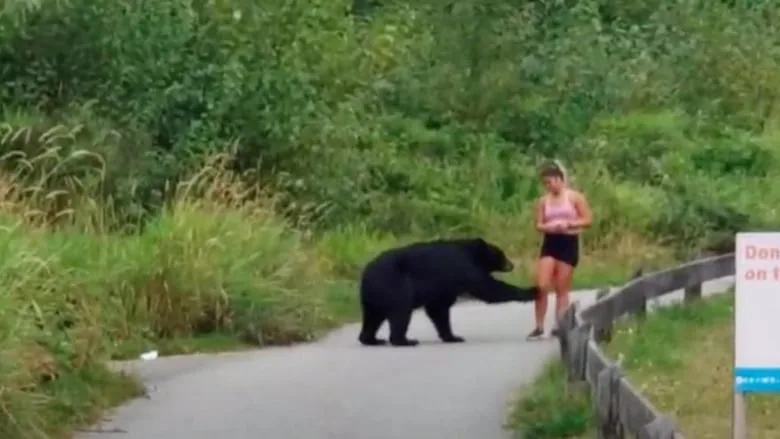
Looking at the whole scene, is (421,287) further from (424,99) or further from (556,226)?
(424,99)

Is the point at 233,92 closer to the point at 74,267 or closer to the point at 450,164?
the point at 450,164

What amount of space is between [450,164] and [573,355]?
63.8 ft

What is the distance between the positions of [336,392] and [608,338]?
3.06 meters

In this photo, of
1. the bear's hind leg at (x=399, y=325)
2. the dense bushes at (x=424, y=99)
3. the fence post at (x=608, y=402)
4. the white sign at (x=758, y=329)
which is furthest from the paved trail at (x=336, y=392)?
the dense bushes at (x=424, y=99)

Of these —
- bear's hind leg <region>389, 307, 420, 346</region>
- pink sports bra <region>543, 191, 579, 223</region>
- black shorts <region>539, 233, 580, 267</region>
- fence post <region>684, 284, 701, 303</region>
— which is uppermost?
pink sports bra <region>543, 191, 579, 223</region>

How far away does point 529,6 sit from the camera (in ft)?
128

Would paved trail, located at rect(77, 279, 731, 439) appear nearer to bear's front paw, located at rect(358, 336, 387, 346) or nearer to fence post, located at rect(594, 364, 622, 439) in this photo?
bear's front paw, located at rect(358, 336, 387, 346)

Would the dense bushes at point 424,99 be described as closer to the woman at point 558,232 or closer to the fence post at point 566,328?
the woman at point 558,232

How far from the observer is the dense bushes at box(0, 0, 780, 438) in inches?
693

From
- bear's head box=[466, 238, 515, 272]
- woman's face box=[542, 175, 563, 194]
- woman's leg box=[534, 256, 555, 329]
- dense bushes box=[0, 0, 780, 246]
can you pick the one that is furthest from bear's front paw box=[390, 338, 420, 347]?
dense bushes box=[0, 0, 780, 246]

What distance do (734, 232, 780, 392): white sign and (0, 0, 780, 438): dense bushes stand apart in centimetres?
429


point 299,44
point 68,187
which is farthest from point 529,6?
point 68,187

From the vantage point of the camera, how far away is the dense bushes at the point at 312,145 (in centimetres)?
1761

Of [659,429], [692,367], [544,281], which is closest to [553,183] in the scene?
[544,281]
